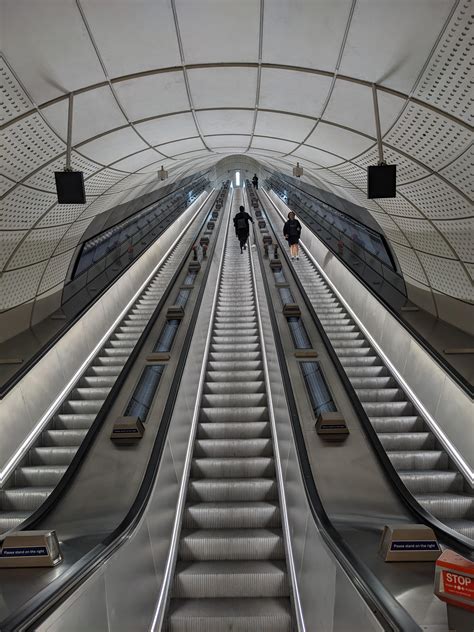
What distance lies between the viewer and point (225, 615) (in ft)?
12.3

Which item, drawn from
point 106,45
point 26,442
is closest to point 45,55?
point 106,45

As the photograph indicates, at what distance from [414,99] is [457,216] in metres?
2.14

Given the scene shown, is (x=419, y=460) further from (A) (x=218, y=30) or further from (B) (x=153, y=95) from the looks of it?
(B) (x=153, y=95)

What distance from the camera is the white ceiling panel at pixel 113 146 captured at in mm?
5977

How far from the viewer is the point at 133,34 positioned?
12.5 ft

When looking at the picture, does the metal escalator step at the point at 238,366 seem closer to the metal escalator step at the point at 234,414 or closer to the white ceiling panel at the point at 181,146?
the metal escalator step at the point at 234,414

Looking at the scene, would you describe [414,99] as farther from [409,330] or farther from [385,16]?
[409,330]

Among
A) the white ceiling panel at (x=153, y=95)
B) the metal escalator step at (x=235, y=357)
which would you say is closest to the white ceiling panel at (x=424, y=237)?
the metal escalator step at (x=235, y=357)

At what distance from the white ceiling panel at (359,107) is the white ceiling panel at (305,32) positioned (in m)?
0.43

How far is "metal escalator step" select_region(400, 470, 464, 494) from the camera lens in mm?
4770

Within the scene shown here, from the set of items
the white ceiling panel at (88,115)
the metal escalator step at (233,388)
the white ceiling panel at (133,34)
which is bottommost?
the metal escalator step at (233,388)

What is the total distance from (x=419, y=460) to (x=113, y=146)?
244 inches

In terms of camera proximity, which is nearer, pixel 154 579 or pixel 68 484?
pixel 154 579

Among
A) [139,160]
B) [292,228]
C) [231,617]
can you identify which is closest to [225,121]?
[139,160]
